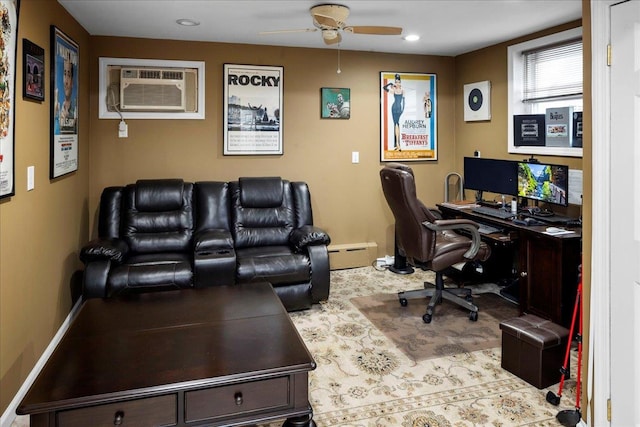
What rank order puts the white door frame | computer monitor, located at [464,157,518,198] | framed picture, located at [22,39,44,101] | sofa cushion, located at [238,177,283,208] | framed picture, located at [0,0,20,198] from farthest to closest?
1. sofa cushion, located at [238,177,283,208]
2. computer monitor, located at [464,157,518,198]
3. framed picture, located at [22,39,44,101]
4. framed picture, located at [0,0,20,198]
5. the white door frame

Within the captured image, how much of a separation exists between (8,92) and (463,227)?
2.95m

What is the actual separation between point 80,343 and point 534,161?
3624 millimetres

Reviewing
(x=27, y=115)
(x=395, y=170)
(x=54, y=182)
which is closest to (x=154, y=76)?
(x=54, y=182)

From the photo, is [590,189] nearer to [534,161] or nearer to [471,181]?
[534,161]

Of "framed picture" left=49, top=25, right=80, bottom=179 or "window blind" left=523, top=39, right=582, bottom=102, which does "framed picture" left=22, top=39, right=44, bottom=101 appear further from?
"window blind" left=523, top=39, right=582, bottom=102

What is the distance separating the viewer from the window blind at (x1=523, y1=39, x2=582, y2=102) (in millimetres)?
4051

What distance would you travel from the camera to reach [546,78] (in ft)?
14.3

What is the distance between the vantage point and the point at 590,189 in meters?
2.07

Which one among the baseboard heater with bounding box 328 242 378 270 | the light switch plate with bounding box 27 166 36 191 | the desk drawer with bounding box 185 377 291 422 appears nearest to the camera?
the desk drawer with bounding box 185 377 291 422

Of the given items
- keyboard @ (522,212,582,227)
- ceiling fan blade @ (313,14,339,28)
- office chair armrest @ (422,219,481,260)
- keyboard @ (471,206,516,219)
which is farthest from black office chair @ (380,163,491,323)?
ceiling fan blade @ (313,14,339,28)

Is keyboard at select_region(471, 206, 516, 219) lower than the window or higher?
lower

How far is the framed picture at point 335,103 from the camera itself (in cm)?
508

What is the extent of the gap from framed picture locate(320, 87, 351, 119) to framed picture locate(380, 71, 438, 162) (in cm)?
41

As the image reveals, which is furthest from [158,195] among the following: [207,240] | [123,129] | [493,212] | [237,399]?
[493,212]
